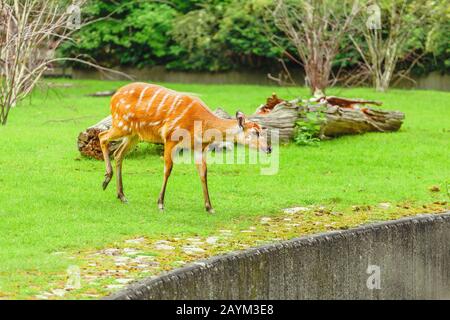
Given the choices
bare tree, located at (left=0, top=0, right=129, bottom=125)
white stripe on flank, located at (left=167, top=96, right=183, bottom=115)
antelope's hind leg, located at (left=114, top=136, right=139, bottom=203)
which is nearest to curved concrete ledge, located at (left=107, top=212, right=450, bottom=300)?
white stripe on flank, located at (left=167, top=96, right=183, bottom=115)

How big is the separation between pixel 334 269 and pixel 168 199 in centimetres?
296

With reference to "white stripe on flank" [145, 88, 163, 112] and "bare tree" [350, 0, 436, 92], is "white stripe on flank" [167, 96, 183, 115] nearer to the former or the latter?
"white stripe on flank" [145, 88, 163, 112]

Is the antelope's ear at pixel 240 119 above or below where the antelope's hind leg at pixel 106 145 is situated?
above

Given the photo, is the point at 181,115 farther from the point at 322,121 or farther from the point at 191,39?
the point at 191,39

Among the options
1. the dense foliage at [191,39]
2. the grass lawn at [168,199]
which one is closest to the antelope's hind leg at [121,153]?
the grass lawn at [168,199]

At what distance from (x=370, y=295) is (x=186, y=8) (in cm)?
2284

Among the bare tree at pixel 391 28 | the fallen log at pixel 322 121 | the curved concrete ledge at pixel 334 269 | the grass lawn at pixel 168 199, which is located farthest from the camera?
A: the bare tree at pixel 391 28

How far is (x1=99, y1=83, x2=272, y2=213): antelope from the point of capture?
9.98 m

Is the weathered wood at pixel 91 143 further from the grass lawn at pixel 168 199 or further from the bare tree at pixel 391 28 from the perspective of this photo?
the bare tree at pixel 391 28

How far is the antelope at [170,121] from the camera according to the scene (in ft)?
32.8

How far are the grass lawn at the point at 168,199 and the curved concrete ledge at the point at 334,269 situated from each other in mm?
528

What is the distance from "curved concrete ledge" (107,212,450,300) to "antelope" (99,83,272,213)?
154 cm

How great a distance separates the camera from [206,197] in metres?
10.1
